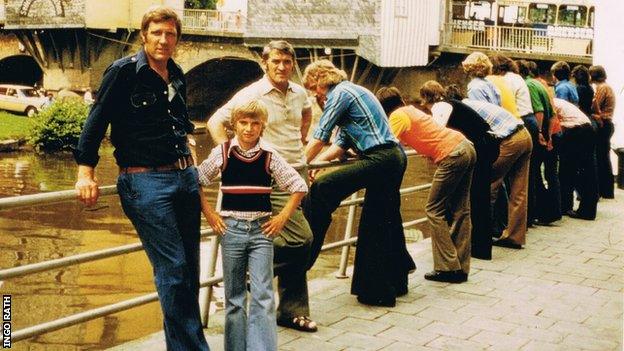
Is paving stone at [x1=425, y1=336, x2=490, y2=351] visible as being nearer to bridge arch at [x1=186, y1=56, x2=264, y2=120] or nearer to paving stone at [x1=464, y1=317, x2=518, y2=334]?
paving stone at [x1=464, y1=317, x2=518, y2=334]

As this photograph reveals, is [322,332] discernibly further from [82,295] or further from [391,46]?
[391,46]

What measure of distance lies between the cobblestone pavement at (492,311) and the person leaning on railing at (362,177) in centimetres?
24

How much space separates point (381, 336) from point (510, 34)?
29.7m

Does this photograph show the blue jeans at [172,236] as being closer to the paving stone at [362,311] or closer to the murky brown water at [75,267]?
the paving stone at [362,311]

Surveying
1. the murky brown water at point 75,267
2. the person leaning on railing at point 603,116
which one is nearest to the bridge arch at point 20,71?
the murky brown water at point 75,267

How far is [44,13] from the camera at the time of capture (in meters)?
44.7

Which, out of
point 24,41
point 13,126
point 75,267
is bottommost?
point 13,126

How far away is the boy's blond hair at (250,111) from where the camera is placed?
4391 millimetres

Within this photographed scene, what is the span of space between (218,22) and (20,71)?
782 inches

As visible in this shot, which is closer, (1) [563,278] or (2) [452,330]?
(2) [452,330]

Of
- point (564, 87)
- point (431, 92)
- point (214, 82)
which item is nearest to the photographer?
point (431, 92)

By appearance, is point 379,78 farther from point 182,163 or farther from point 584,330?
point 182,163

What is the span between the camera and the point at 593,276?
7301 mm

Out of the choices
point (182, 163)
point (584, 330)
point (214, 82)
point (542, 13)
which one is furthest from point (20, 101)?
point (182, 163)
